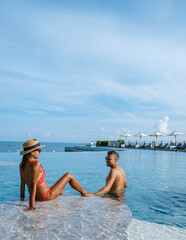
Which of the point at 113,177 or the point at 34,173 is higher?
the point at 34,173

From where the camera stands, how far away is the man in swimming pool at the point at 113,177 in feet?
17.4

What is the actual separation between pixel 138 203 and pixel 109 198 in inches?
28.2

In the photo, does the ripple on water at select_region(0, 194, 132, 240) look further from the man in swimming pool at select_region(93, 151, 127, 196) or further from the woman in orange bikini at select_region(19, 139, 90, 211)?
the man in swimming pool at select_region(93, 151, 127, 196)

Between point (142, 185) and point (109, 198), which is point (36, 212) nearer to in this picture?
point (109, 198)

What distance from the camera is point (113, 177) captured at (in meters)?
5.40

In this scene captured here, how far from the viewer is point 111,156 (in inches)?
209

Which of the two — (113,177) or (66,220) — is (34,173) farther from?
(113,177)

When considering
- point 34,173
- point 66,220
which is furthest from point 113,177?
point 34,173

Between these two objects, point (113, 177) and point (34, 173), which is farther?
point (113, 177)

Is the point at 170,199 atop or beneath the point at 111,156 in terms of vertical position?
beneath

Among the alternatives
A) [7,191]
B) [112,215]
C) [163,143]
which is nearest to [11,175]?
[7,191]

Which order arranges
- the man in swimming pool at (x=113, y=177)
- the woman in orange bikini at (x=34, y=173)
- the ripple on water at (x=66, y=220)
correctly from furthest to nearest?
the man in swimming pool at (x=113, y=177)
the woman in orange bikini at (x=34, y=173)
the ripple on water at (x=66, y=220)

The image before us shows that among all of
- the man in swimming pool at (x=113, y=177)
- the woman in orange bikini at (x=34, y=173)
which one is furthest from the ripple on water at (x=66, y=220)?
the man in swimming pool at (x=113, y=177)

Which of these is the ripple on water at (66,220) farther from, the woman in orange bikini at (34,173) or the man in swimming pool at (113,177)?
the man in swimming pool at (113,177)
